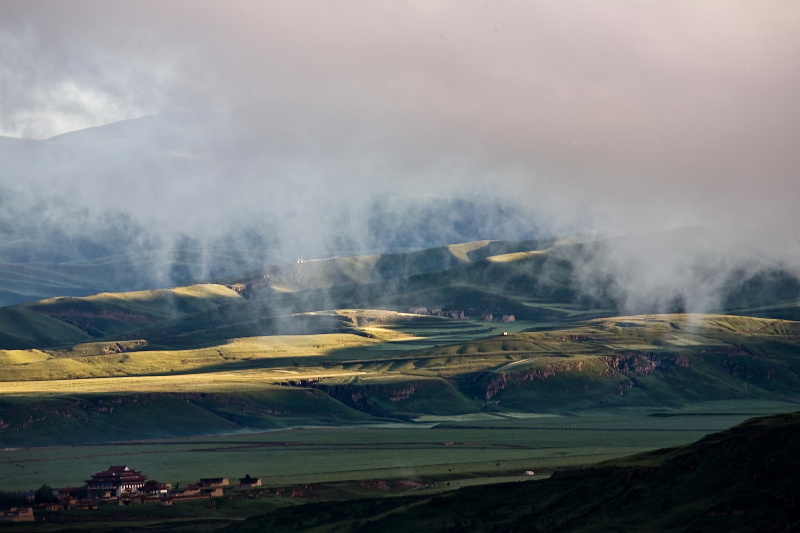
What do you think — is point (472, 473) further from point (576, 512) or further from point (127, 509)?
point (576, 512)

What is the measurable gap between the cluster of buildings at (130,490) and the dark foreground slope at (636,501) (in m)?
24.5

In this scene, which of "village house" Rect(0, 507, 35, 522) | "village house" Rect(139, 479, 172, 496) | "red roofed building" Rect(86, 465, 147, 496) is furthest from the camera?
"red roofed building" Rect(86, 465, 147, 496)

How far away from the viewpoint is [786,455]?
4242 inches

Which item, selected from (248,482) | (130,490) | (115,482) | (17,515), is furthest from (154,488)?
(17,515)

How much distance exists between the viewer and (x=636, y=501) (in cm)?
11412

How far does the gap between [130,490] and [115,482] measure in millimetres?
3669

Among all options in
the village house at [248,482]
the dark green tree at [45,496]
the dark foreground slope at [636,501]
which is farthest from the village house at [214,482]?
the dark foreground slope at [636,501]

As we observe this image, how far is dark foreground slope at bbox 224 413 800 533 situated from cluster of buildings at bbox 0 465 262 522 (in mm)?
24454

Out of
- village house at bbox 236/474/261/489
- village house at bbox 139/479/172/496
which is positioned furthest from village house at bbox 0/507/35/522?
village house at bbox 236/474/261/489

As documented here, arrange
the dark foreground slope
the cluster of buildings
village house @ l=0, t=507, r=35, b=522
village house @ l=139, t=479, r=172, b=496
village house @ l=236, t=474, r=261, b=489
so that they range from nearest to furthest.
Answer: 1. the dark foreground slope
2. village house @ l=0, t=507, r=35, b=522
3. the cluster of buildings
4. village house @ l=139, t=479, r=172, b=496
5. village house @ l=236, t=474, r=261, b=489

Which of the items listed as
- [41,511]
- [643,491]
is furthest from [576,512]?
[41,511]

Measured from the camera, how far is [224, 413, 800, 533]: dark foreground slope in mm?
102312

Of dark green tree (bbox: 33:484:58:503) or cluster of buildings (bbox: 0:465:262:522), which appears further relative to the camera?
cluster of buildings (bbox: 0:465:262:522)

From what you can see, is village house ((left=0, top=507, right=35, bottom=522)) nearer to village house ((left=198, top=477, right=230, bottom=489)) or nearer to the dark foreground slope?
the dark foreground slope
